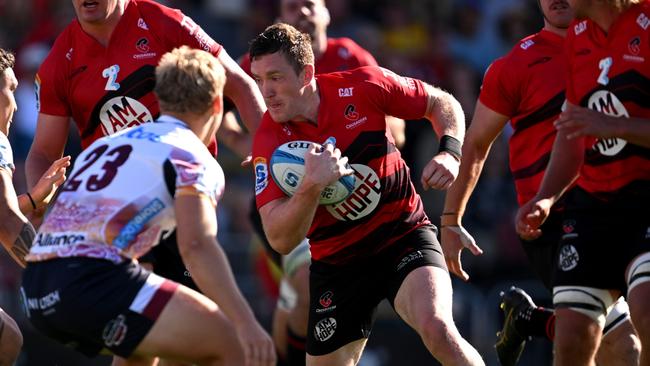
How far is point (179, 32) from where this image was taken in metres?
7.57

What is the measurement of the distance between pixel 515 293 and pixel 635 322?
2.38m

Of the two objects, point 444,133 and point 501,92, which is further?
point 501,92

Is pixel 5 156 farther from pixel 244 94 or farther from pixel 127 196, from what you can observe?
pixel 127 196

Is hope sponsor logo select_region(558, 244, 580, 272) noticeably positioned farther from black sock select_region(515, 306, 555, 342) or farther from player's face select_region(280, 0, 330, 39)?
player's face select_region(280, 0, 330, 39)

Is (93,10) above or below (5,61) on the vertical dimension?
above

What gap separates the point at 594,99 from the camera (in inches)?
253

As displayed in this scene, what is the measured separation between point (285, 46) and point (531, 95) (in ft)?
5.78

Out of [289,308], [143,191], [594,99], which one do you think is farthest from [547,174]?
[289,308]

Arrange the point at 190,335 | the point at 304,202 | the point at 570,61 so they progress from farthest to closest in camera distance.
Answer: the point at 570,61 → the point at 304,202 → the point at 190,335

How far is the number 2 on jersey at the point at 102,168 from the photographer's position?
5.38 m

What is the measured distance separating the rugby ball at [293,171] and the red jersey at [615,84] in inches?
56.5

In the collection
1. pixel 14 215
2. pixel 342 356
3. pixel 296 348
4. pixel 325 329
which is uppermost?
pixel 14 215

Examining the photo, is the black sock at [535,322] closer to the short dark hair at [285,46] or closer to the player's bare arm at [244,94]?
the player's bare arm at [244,94]

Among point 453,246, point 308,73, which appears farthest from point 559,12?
point 308,73
